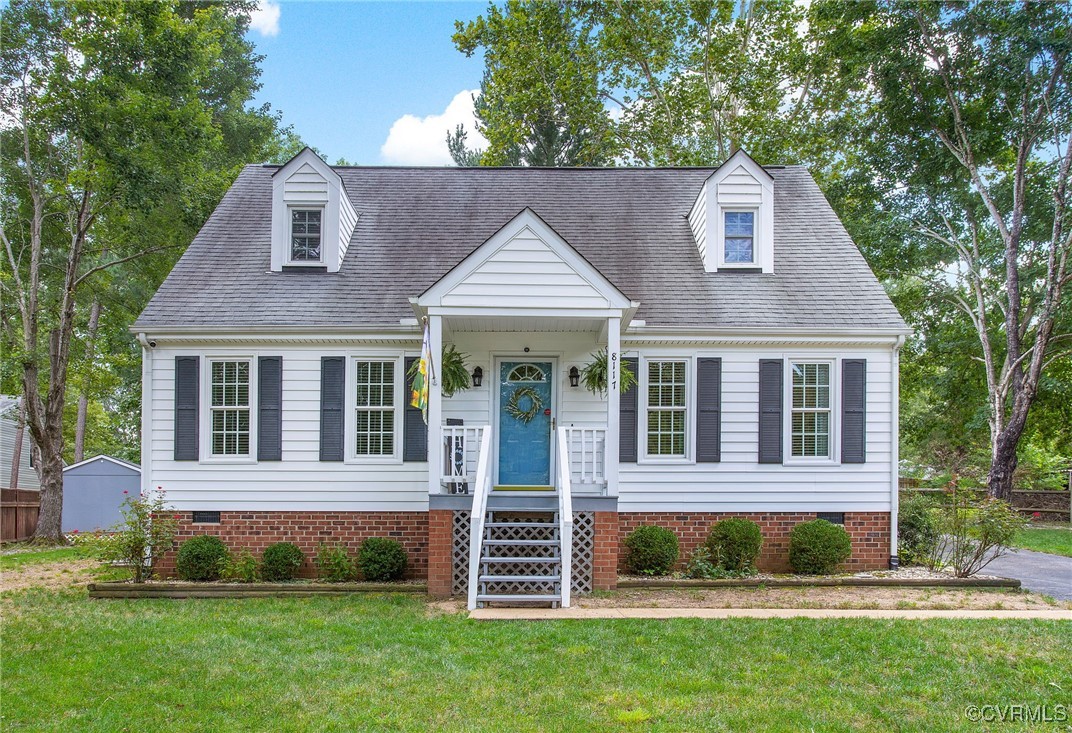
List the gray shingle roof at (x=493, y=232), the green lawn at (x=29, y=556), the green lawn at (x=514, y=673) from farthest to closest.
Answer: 1. the green lawn at (x=29, y=556)
2. the gray shingle roof at (x=493, y=232)
3. the green lawn at (x=514, y=673)

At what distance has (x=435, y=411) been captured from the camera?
31.7 ft

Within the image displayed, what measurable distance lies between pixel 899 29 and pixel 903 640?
16.0m

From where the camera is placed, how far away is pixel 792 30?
2081cm

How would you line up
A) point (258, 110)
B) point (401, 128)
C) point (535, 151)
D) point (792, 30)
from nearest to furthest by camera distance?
point (792, 30), point (535, 151), point (258, 110), point (401, 128)

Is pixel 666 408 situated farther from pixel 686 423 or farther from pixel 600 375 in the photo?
pixel 600 375

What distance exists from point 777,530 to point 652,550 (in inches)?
80.5

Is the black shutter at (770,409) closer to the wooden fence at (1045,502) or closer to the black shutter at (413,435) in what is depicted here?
the black shutter at (413,435)

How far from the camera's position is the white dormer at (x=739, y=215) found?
39.9 ft

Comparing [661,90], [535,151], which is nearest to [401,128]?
[535,151]

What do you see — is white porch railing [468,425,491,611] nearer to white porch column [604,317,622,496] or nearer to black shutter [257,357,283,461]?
white porch column [604,317,622,496]

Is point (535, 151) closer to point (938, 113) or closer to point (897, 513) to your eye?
point (938, 113)

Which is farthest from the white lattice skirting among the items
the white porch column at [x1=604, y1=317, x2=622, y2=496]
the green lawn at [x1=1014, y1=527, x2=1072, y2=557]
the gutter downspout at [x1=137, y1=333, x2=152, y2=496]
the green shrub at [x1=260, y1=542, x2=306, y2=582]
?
the green lawn at [x1=1014, y1=527, x2=1072, y2=557]

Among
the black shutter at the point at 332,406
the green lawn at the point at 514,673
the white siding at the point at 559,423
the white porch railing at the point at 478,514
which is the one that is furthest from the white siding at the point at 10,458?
the white porch railing at the point at 478,514

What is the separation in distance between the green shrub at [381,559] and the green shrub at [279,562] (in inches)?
35.9
